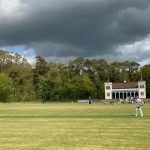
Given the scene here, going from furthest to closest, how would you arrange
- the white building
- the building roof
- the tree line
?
the building roof
the white building
the tree line

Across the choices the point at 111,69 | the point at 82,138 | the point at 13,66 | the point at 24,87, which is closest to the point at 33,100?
the point at 24,87

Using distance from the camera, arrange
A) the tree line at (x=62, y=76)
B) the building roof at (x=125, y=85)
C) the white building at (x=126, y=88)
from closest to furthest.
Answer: the tree line at (x=62, y=76) < the white building at (x=126, y=88) < the building roof at (x=125, y=85)

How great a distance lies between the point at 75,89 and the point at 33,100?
14.5m

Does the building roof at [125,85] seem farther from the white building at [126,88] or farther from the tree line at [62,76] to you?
the tree line at [62,76]

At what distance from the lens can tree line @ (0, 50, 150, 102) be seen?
467 feet

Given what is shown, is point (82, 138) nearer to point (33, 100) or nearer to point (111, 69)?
point (33, 100)

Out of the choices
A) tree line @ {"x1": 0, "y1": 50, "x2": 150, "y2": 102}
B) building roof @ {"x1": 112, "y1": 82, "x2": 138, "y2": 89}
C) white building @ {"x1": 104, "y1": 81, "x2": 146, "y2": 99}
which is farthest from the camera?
building roof @ {"x1": 112, "y1": 82, "x2": 138, "y2": 89}

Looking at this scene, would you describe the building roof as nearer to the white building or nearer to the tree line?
the white building

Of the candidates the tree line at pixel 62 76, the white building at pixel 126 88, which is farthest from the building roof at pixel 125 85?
the tree line at pixel 62 76

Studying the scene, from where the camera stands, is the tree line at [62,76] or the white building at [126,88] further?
the white building at [126,88]

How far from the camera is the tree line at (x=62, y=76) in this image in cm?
14238

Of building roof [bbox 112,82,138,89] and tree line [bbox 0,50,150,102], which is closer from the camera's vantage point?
tree line [bbox 0,50,150,102]

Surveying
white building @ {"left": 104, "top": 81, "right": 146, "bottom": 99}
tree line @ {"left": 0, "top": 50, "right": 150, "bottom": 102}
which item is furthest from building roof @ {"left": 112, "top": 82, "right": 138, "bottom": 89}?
tree line @ {"left": 0, "top": 50, "right": 150, "bottom": 102}

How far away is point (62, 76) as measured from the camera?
493 feet
